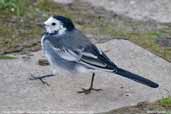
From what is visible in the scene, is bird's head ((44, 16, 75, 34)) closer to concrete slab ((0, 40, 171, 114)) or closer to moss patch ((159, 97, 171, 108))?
concrete slab ((0, 40, 171, 114))

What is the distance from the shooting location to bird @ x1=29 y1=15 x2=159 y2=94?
5.54 metres

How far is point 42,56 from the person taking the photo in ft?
21.3

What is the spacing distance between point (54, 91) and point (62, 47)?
0.37m

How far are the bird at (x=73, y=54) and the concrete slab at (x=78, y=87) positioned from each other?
0.15 m

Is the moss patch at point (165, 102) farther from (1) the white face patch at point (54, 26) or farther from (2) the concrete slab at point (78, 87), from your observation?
(1) the white face patch at point (54, 26)

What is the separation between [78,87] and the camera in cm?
595

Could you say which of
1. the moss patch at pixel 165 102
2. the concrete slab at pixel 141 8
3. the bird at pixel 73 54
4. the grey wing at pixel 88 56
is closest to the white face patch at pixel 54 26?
the bird at pixel 73 54

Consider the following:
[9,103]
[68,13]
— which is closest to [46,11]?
[68,13]

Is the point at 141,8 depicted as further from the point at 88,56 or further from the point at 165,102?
the point at 165,102

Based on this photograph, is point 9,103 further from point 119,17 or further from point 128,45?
point 119,17

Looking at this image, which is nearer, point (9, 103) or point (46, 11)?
point (9, 103)

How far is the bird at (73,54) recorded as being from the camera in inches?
218

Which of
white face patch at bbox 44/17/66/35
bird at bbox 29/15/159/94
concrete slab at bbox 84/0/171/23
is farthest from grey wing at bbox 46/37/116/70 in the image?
concrete slab at bbox 84/0/171/23

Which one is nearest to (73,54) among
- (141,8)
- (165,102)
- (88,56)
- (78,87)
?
(88,56)
